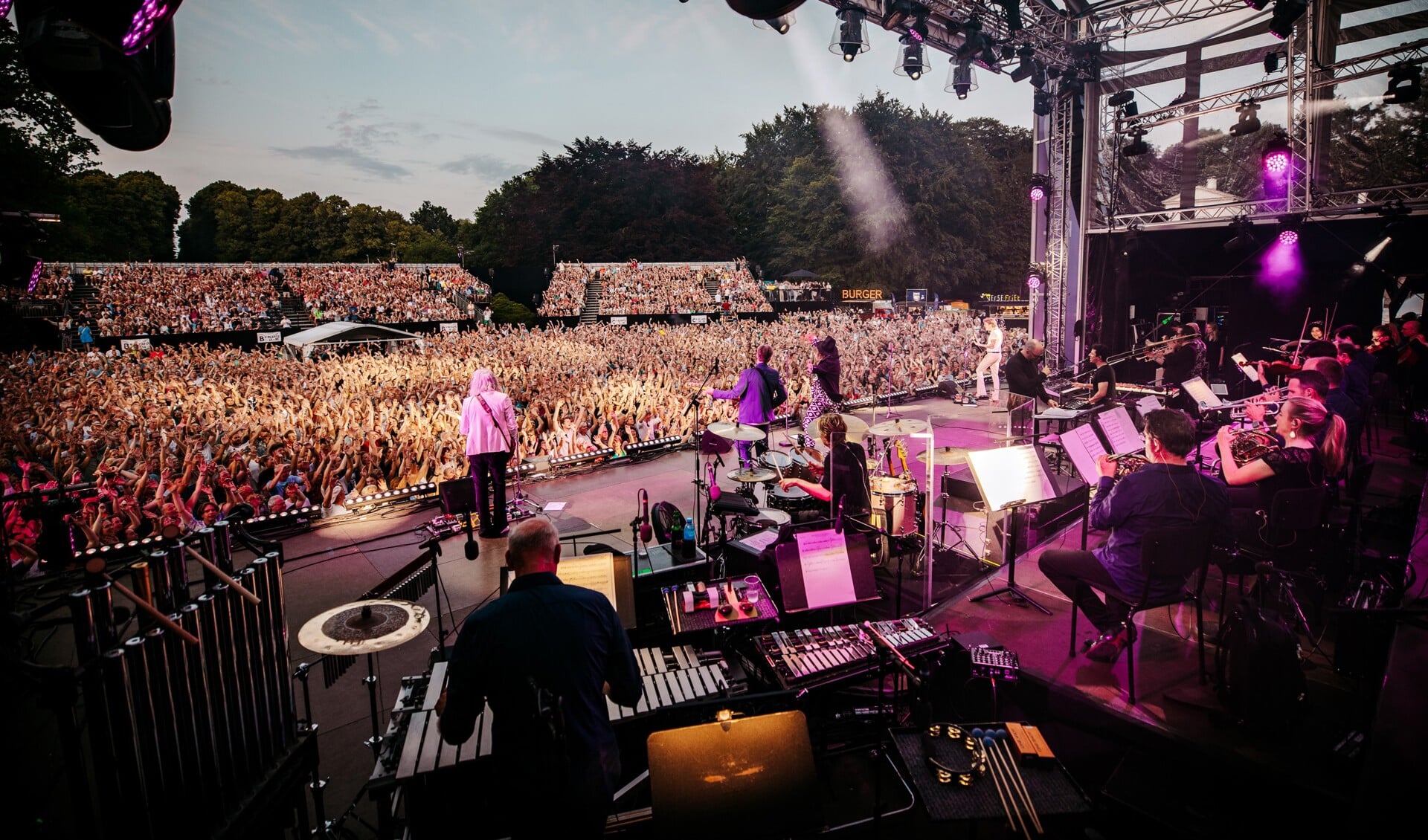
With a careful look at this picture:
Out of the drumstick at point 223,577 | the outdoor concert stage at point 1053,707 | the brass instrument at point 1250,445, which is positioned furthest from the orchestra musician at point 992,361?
the drumstick at point 223,577

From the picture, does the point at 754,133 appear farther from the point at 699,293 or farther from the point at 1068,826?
the point at 1068,826

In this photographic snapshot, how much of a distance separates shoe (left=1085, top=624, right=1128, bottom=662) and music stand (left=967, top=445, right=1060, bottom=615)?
2.14 feet

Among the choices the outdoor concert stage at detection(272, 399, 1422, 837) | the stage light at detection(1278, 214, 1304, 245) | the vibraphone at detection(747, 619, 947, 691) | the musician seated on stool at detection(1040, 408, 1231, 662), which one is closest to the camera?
the outdoor concert stage at detection(272, 399, 1422, 837)

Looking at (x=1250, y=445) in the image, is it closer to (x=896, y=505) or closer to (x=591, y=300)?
(x=896, y=505)

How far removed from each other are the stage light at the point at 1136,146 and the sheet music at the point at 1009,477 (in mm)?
10669

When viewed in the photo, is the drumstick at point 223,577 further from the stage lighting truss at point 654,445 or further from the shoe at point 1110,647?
the stage lighting truss at point 654,445

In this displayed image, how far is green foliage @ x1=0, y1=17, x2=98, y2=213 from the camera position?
16281mm

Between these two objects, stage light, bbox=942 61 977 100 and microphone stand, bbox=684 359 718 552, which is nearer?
microphone stand, bbox=684 359 718 552

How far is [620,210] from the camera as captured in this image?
1655 inches

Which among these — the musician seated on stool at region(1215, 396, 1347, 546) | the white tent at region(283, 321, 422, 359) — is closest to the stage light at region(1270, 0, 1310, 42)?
the musician seated on stool at region(1215, 396, 1347, 546)

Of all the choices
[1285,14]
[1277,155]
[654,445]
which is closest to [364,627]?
[654,445]

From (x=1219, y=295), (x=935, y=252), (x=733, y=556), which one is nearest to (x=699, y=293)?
(x=935, y=252)

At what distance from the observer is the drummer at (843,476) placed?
16.1 feet

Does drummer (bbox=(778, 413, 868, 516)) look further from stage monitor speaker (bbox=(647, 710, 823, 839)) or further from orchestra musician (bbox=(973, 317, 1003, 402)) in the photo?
orchestra musician (bbox=(973, 317, 1003, 402))
